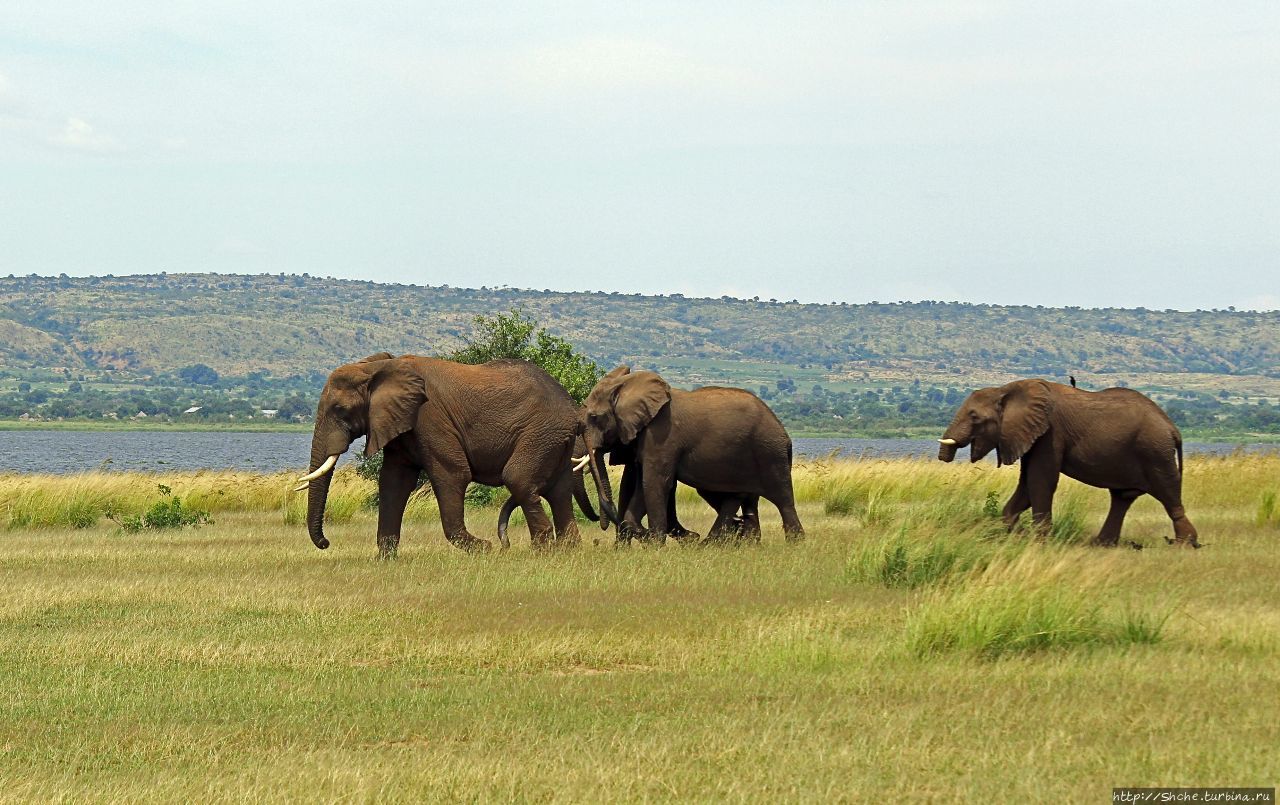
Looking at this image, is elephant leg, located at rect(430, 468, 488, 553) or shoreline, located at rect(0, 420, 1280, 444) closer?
elephant leg, located at rect(430, 468, 488, 553)

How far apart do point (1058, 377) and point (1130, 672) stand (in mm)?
193890

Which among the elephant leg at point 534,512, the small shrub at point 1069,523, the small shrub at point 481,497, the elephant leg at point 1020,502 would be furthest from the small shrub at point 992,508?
the small shrub at point 481,497

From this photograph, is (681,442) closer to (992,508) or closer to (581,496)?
(581,496)

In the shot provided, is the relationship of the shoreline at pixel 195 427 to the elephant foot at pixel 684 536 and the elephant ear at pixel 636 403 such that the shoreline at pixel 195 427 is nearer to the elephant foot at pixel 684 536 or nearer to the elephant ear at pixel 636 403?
the elephant foot at pixel 684 536

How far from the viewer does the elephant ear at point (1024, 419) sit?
18.9m

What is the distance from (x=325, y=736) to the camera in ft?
29.6

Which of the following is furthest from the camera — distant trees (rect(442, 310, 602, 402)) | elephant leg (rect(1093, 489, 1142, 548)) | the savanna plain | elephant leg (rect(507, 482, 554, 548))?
distant trees (rect(442, 310, 602, 402))

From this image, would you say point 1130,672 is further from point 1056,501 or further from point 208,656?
point 1056,501

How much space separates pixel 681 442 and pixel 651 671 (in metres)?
8.32

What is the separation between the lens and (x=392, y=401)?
58.0 ft

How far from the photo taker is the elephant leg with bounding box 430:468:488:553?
18.1 meters

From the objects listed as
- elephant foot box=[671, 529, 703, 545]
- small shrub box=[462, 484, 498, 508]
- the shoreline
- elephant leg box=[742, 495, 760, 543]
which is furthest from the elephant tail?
the shoreline

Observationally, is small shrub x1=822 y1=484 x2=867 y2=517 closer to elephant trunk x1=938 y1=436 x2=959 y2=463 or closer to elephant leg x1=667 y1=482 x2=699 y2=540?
elephant trunk x1=938 y1=436 x2=959 y2=463

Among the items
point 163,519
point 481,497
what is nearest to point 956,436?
point 481,497
